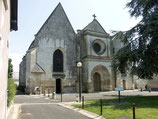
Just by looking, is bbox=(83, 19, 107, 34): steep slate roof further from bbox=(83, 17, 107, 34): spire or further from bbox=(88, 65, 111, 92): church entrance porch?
bbox=(88, 65, 111, 92): church entrance porch

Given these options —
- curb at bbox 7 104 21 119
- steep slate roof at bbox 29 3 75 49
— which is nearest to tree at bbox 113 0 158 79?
curb at bbox 7 104 21 119

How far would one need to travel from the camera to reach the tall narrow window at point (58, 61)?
87.5ft

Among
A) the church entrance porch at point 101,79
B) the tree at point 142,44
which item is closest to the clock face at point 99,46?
the church entrance porch at point 101,79

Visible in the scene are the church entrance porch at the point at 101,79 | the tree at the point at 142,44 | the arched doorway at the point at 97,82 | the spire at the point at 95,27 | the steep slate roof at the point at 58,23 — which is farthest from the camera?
the spire at the point at 95,27

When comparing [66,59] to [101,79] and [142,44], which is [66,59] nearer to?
[101,79]

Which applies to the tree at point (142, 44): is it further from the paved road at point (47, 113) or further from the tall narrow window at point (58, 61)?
the tall narrow window at point (58, 61)

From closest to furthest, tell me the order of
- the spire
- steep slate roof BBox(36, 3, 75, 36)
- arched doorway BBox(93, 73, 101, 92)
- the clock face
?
steep slate roof BBox(36, 3, 75, 36) → arched doorway BBox(93, 73, 101, 92) → the clock face → the spire

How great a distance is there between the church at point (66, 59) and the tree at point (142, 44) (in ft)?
34.3

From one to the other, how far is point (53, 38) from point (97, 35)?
8.58 m

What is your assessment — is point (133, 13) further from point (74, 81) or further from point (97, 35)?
point (74, 81)

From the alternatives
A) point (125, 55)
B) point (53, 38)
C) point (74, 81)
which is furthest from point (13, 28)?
point (74, 81)

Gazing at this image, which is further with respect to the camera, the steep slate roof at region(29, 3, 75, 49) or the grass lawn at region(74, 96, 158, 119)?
the steep slate roof at region(29, 3, 75, 49)

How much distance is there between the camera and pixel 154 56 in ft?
44.1

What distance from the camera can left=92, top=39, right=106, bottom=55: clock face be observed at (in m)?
29.9
